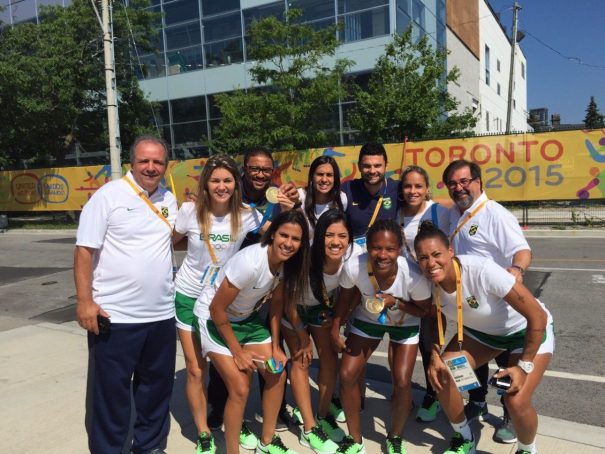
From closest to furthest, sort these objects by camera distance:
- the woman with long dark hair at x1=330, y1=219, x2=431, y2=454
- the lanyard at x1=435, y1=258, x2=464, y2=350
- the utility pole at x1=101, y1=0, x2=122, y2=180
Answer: the lanyard at x1=435, y1=258, x2=464, y2=350 → the woman with long dark hair at x1=330, y1=219, x2=431, y2=454 → the utility pole at x1=101, y1=0, x2=122, y2=180

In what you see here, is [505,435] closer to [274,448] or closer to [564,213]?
[274,448]

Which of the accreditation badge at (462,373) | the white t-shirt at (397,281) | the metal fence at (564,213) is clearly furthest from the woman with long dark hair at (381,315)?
the metal fence at (564,213)

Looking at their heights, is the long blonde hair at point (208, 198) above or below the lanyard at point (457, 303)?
above

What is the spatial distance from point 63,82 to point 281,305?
18398 mm

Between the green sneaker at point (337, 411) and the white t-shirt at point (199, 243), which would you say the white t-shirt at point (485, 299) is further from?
the white t-shirt at point (199, 243)

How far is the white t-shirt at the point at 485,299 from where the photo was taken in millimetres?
2619

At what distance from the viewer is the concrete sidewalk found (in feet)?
9.98

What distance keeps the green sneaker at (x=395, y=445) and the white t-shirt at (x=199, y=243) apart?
1.53 metres

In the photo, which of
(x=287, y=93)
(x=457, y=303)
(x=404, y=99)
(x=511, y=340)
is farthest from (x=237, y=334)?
(x=287, y=93)

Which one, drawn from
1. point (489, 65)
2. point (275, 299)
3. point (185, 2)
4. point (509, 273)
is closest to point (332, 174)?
point (275, 299)

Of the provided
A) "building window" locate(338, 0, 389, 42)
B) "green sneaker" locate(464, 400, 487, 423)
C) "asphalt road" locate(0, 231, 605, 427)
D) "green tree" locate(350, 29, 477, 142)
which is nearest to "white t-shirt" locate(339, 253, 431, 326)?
"green sneaker" locate(464, 400, 487, 423)

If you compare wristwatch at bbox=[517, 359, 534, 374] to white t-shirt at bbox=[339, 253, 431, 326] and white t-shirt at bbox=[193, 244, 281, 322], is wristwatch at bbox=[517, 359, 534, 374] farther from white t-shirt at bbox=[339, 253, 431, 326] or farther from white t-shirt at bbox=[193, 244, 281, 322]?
white t-shirt at bbox=[193, 244, 281, 322]

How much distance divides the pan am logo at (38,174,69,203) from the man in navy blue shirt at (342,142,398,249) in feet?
59.5

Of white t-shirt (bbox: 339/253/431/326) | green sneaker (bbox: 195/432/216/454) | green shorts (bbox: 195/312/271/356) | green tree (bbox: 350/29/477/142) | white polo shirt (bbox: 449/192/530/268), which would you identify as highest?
green tree (bbox: 350/29/477/142)
